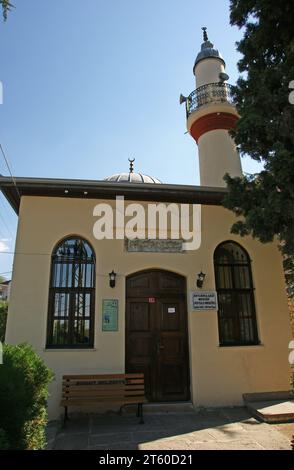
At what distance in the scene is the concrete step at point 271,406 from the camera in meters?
5.68

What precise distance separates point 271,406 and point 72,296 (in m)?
4.38

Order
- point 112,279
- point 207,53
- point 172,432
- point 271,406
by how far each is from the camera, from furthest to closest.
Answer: point 207,53, point 112,279, point 271,406, point 172,432

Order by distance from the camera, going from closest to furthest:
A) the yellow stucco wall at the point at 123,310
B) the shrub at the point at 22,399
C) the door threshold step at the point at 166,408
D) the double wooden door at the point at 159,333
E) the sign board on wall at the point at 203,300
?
the shrub at the point at 22,399 → the door threshold step at the point at 166,408 → the yellow stucco wall at the point at 123,310 → the double wooden door at the point at 159,333 → the sign board on wall at the point at 203,300

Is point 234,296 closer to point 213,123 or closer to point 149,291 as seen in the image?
point 149,291

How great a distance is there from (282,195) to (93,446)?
4.44 m

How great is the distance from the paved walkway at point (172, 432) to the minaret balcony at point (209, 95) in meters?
9.97

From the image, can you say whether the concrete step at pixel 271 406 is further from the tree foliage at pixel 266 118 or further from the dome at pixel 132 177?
the dome at pixel 132 177

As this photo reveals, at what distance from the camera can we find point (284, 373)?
701cm

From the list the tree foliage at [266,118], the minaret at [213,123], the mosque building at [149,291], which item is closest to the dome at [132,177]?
the minaret at [213,123]

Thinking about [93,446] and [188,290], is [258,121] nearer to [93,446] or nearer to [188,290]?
[188,290]

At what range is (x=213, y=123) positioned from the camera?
12062 millimetres

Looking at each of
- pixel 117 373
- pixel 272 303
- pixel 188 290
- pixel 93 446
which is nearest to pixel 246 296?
pixel 272 303

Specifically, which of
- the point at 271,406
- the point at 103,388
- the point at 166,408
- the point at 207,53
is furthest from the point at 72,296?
the point at 207,53

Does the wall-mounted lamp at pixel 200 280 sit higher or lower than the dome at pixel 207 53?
lower
